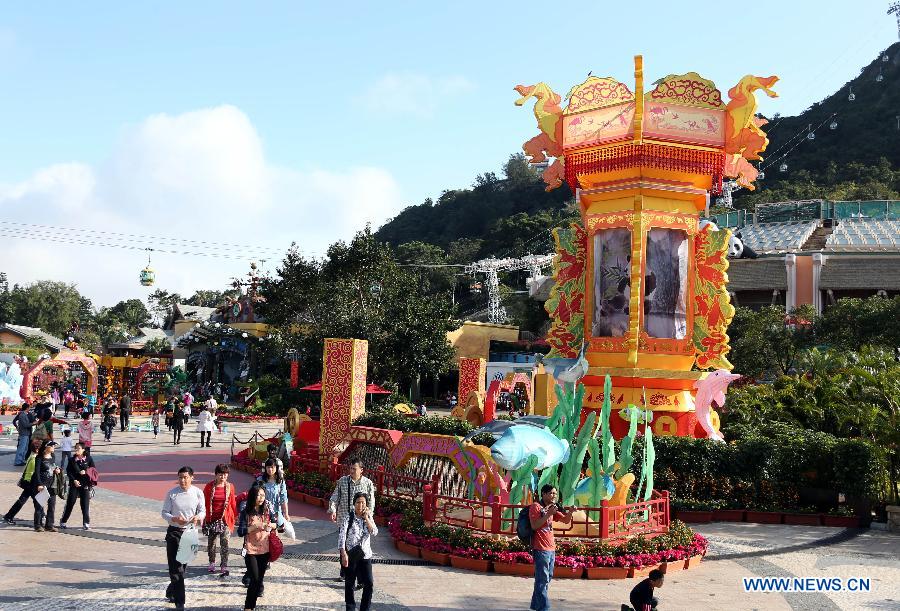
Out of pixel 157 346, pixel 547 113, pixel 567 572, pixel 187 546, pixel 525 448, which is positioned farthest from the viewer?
pixel 157 346

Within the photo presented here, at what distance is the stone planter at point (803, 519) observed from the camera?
50.6ft

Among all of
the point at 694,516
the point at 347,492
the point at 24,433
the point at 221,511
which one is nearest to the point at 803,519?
the point at 694,516

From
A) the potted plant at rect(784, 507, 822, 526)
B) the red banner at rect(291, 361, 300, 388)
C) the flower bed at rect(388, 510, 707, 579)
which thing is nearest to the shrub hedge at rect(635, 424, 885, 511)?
the potted plant at rect(784, 507, 822, 526)

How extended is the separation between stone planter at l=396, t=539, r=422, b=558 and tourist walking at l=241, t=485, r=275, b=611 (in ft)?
11.8

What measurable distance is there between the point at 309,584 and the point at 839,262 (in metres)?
43.6

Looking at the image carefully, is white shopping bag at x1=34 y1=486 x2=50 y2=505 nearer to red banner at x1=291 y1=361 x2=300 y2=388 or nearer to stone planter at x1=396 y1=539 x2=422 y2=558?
stone planter at x1=396 y1=539 x2=422 y2=558

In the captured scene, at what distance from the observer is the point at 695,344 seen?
19.9 metres

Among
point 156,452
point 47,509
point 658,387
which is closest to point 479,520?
point 47,509

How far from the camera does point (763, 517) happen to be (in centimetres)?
1566

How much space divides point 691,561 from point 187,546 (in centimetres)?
703

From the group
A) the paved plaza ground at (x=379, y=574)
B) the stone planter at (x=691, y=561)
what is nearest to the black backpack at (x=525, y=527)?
Answer: the paved plaza ground at (x=379, y=574)

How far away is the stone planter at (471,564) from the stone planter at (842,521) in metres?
8.05

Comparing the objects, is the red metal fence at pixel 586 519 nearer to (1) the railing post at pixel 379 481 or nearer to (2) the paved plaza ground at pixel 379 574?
(2) the paved plaza ground at pixel 379 574

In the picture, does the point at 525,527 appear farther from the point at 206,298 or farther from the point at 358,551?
the point at 206,298
